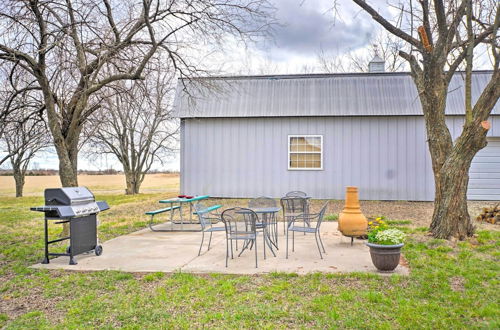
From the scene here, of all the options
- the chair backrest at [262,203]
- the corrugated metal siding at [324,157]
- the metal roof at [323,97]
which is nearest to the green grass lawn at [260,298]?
the chair backrest at [262,203]

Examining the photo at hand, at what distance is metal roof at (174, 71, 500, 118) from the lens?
13.0 metres

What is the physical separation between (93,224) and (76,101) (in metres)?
2.78

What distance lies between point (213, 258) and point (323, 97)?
9042 mm

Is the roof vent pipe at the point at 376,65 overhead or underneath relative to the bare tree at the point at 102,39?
overhead

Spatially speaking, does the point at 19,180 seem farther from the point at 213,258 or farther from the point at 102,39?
the point at 213,258

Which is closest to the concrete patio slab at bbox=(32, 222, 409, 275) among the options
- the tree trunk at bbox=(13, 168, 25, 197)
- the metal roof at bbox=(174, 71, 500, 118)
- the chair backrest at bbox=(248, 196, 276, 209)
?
the chair backrest at bbox=(248, 196, 276, 209)

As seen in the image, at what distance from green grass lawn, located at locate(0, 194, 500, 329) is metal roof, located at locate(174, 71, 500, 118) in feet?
26.7

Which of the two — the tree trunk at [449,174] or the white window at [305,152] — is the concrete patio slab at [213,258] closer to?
the tree trunk at [449,174]

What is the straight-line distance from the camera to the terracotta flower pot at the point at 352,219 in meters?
6.37

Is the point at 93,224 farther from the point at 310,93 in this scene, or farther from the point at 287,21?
the point at 310,93

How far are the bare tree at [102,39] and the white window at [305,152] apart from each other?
6.07 m

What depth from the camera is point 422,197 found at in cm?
1288

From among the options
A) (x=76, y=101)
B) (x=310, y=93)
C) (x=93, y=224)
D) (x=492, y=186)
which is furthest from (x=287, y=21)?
(x=492, y=186)

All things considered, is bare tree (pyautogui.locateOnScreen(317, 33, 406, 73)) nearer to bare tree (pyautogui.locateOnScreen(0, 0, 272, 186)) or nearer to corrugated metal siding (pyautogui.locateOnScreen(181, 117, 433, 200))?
corrugated metal siding (pyautogui.locateOnScreen(181, 117, 433, 200))
